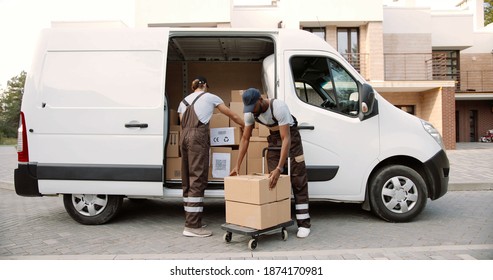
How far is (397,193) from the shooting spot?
219 inches

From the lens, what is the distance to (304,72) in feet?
19.2

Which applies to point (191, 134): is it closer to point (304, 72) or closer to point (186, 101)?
point (186, 101)

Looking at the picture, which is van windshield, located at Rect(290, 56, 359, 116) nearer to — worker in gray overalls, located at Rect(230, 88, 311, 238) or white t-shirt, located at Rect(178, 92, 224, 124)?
worker in gray overalls, located at Rect(230, 88, 311, 238)

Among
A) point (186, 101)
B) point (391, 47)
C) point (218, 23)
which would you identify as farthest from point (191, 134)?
point (391, 47)

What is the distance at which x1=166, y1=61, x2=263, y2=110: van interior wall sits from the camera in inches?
301

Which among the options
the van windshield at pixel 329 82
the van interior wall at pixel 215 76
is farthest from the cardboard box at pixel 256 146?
the van interior wall at pixel 215 76

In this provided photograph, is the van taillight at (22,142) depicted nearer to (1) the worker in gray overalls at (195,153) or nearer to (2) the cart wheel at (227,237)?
(1) the worker in gray overalls at (195,153)

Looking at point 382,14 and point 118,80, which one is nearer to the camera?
point 118,80

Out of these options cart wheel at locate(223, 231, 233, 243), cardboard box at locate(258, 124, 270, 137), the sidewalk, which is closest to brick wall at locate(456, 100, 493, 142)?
the sidewalk

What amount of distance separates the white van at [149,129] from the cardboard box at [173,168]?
14cm

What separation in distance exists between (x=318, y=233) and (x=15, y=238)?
148 inches

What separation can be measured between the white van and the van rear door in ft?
0.04

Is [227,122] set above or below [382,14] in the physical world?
below

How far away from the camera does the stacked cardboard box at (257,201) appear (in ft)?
14.6
